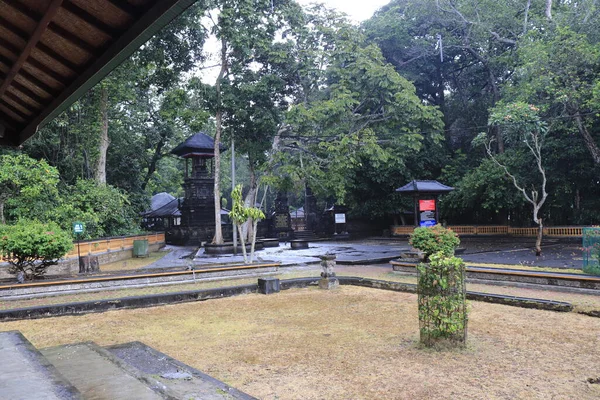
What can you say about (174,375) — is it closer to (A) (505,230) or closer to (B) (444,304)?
(B) (444,304)

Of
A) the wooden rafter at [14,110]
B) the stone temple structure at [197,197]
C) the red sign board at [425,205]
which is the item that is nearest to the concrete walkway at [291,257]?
the red sign board at [425,205]

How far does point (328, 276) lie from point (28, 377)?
7702 mm

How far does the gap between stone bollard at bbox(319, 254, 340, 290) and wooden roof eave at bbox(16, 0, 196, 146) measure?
7386 mm

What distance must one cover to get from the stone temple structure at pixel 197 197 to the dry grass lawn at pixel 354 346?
20.6 metres

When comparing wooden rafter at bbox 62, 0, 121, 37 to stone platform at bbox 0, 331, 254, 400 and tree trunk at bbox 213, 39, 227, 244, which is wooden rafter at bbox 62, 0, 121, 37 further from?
tree trunk at bbox 213, 39, 227, 244

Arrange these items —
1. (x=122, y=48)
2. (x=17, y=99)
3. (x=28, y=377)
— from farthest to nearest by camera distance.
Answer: (x=17, y=99) < (x=28, y=377) < (x=122, y=48)

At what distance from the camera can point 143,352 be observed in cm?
543

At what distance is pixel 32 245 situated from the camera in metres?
10.2

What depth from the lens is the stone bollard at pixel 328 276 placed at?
10539 millimetres

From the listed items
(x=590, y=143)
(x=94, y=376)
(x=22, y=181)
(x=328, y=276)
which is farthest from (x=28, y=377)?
(x=590, y=143)

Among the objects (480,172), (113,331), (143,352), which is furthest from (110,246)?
(480,172)

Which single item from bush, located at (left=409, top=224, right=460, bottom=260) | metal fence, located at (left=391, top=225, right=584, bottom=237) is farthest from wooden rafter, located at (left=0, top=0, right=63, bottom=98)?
metal fence, located at (left=391, top=225, right=584, bottom=237)

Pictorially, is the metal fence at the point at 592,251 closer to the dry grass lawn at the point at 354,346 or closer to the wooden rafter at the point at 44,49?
the dry grass lawn at the point at 354,346

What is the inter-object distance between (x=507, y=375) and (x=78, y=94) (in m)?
4.86
